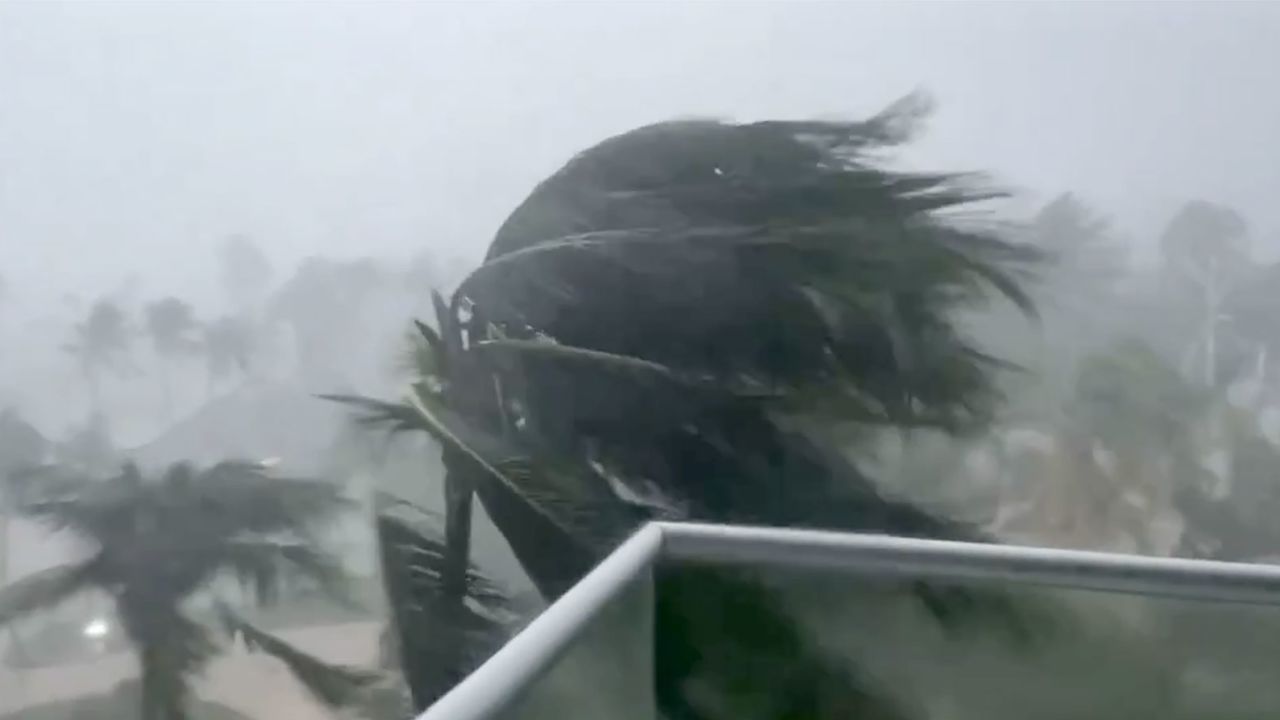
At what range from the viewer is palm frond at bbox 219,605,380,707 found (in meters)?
1.53

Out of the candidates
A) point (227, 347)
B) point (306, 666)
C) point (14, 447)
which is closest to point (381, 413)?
point (227, 347)

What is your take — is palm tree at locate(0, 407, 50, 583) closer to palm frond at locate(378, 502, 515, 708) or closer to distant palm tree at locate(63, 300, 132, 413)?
distant palm tree at locate(63, 300, 132, 413)

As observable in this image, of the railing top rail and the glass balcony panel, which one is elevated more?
the railing top rail

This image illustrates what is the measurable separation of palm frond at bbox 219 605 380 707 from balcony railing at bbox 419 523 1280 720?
40 cm

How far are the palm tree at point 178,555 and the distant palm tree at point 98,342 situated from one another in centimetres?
12

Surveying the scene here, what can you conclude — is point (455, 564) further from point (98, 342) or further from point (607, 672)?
point (98, 342)

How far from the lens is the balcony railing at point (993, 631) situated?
137 centimetres

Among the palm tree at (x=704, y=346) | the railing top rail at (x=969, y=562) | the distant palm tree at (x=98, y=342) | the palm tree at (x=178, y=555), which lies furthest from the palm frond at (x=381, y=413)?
the railing top rail at (x=969, y=562)

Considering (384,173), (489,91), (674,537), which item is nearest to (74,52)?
(384,173)

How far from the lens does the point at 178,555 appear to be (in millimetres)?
1525

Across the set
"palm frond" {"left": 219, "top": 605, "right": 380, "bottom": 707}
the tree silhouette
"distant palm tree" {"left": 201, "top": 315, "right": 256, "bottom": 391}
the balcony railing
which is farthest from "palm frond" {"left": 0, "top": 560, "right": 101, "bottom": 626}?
the balcony railing

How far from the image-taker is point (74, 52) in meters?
1.47

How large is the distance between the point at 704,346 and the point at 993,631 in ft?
1.71

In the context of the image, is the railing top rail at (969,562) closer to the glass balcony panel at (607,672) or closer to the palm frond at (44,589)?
the glass balcony panel at (607,672)
